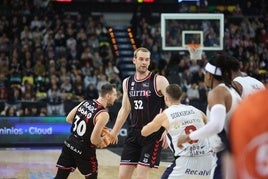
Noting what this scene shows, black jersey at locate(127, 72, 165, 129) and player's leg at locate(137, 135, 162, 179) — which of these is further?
black jersey at locate(127, 72, 165, 129)

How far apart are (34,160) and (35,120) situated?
384 centimetres

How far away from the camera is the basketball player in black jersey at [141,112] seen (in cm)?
711

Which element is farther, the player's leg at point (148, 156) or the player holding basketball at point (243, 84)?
the player's leg at point (148, 156)

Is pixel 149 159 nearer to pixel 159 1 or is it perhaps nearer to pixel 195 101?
pixel 195 101

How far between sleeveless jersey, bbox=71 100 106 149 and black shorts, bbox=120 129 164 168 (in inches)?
24.3

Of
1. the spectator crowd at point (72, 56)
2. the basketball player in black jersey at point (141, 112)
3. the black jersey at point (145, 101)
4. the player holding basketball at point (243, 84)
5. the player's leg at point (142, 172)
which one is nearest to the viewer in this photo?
the player holding basketball at point (243, 84)

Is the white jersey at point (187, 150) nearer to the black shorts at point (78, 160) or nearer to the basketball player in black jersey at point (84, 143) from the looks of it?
the basketball player in black jersey at point (84, 143)

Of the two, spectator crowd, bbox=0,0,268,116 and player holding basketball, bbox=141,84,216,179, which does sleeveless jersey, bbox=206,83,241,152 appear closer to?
player holding basketball, bbox=141,84,216,179

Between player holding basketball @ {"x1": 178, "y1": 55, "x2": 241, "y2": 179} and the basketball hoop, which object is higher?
player holding basketball @ {"x1": 178, "y1": 55, "x2": 241, "y2": 179}

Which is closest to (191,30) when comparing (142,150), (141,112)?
(141,112)

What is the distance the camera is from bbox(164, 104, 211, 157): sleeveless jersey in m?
5.34

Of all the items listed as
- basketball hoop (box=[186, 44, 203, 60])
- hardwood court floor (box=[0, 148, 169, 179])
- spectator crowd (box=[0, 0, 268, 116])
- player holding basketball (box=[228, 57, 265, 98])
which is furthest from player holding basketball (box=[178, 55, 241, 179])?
basketball hoop (box=[186, 44, 203, 60])

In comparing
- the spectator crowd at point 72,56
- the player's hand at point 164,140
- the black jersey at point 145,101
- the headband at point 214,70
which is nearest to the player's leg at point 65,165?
the black jersey at point 145,101

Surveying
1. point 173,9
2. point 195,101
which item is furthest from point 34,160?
point 173,9
